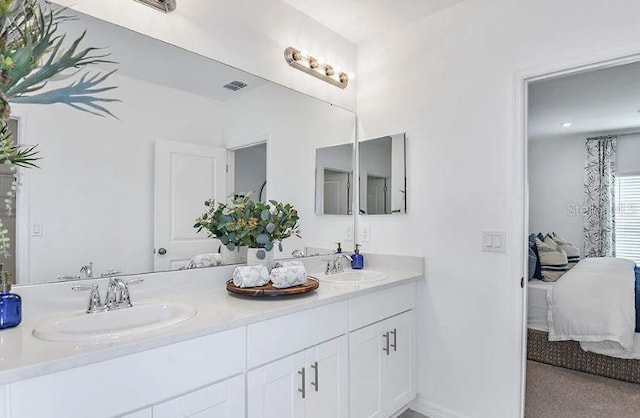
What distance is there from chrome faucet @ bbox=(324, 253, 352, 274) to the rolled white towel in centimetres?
66

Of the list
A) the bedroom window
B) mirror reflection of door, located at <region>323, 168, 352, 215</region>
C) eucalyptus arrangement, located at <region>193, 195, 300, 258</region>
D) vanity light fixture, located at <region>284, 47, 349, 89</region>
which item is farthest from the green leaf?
the bedroom window

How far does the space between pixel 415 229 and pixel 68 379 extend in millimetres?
1917

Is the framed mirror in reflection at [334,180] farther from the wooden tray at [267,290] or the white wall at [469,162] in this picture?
the wooden tray at [267,290]

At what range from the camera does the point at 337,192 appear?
2.62 meters

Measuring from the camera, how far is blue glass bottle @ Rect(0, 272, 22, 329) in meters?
1.15

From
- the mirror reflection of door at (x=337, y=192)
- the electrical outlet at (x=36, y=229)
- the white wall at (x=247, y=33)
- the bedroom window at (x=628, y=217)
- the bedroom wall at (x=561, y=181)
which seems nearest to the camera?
the electrical outlet at (x=36, y=229)

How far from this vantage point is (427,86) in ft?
7.65

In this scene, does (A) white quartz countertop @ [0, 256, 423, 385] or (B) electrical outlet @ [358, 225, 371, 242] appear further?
(B) electrical outlet @ [358, 225, 371, 242]

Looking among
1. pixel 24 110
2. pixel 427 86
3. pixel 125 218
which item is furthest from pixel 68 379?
pixel 427 86

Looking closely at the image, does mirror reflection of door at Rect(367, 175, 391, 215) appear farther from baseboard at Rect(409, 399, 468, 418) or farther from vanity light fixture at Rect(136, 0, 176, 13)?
vanity light fixture at Rect(136, 0, 176, 13)

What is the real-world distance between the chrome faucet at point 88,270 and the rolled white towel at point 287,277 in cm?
73

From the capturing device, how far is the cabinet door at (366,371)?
72.6 inches

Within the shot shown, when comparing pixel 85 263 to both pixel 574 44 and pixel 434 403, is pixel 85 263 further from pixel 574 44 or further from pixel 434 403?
pixel 574 44

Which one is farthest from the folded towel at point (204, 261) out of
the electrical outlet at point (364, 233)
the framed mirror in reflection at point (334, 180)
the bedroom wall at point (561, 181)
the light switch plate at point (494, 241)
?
the bedroom wall at point (561, 181)
